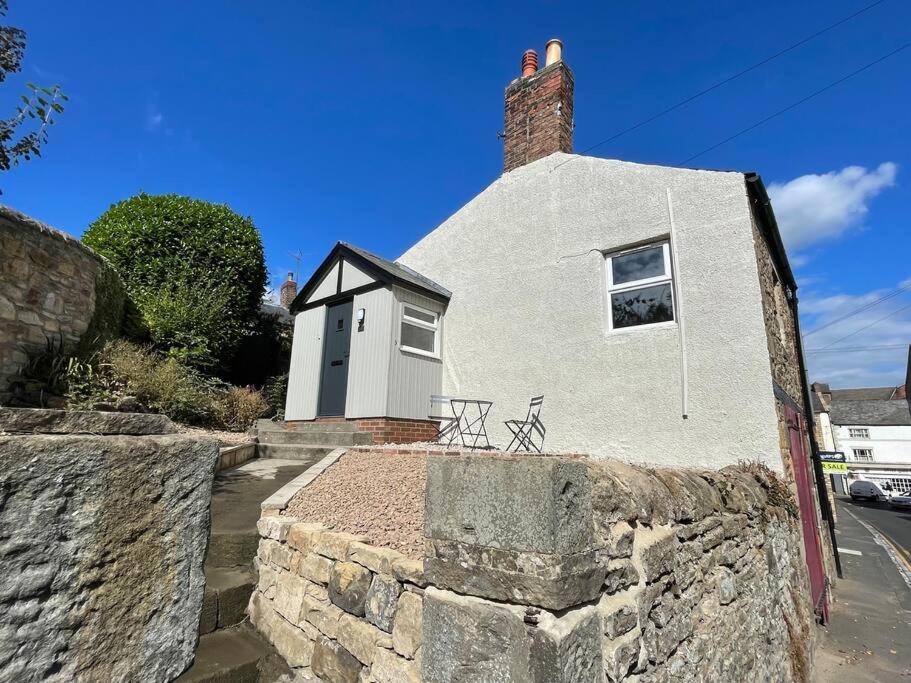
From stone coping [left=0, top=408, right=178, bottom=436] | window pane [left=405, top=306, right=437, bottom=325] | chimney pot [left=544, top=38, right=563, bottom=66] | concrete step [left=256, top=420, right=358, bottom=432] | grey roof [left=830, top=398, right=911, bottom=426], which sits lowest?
stone coping [left=0, top=408, right=178, bottom=436]

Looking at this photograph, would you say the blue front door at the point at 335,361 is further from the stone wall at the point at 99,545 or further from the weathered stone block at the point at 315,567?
the stone wall at the point at 99,545

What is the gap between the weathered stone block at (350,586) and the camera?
2.66 metres

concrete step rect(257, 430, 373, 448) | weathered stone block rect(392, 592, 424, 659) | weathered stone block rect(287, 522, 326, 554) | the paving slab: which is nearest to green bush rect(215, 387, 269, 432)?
concrete step rect(257, 430, 373, 448)

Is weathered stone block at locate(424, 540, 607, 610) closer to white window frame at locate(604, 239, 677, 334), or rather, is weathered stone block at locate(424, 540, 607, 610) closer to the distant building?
white window frame at locate(604, 239, 677, 334)

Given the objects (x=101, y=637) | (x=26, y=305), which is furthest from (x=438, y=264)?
(x=101, y=637)

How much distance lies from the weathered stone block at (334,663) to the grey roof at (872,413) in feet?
188

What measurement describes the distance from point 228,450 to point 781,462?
22.4 feet

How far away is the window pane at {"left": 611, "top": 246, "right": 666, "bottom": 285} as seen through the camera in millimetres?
6953

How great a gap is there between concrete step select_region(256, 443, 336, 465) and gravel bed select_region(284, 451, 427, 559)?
5.08 ft

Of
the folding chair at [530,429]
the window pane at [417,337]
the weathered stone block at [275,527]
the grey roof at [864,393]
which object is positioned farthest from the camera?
the grey roof at [864,393]

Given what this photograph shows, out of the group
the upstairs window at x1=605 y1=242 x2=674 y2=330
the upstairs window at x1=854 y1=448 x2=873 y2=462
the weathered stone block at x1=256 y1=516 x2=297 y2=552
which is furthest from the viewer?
the upstairs window at x1=854 y1=448 x2=873 y2=462

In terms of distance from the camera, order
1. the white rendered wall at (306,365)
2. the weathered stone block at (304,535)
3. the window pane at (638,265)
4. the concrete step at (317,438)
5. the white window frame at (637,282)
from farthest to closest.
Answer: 1. the white rendered wall at (306,365)
2. the concrete step at (317,438)
3. the window pane at (638,265)
4. the white window frame at (637,282)
5. the weathered stone block at (304,535)

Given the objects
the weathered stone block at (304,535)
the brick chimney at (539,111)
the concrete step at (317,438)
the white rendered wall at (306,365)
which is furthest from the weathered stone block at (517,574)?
the brick chimney at (539,111)

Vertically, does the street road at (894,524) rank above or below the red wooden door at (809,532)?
below
